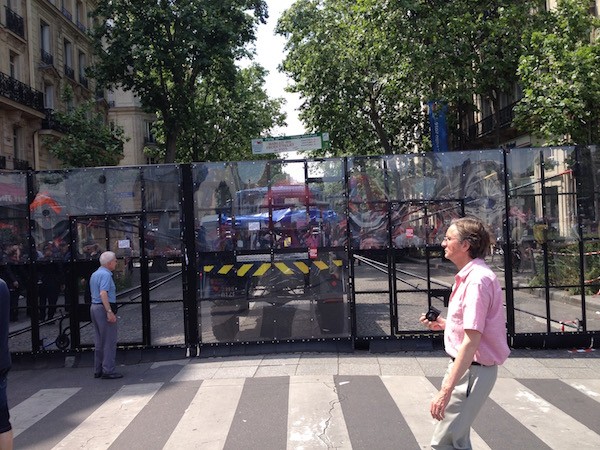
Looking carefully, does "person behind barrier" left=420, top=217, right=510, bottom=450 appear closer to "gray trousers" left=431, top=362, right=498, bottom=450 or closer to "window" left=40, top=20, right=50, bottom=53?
"gray trousers" left=431, top=362, right=498, bottom=450

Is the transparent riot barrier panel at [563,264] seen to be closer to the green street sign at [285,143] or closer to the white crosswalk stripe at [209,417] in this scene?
the white crosswalk stripe at [209,417]

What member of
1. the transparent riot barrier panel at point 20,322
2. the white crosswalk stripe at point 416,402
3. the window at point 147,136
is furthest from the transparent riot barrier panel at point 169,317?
the window at point 147,136

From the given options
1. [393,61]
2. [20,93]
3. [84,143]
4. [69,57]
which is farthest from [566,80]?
[69,57]

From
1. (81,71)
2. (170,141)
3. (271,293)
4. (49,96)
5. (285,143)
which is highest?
(81,71)

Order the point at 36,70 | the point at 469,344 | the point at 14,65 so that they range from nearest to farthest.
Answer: the point at 469,344 → the point at 14,65 → the point at 36,70

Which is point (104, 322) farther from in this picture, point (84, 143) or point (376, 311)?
point (84, 143)

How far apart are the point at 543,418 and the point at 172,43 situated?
23.7m

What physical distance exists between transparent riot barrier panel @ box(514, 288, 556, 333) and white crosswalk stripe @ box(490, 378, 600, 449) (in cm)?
204

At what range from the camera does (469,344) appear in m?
3.25

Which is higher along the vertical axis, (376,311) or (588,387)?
(376,311)

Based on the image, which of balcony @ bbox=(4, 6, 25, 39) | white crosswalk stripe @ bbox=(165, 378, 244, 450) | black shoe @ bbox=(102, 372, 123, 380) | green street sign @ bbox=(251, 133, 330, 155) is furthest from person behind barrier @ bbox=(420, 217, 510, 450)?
balcony @ bbox=(4, 6, 25, 39)

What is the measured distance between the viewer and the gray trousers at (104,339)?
766cm

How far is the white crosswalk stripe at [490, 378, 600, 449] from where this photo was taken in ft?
16.4

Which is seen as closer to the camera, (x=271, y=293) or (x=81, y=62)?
(x=271, y=293)
